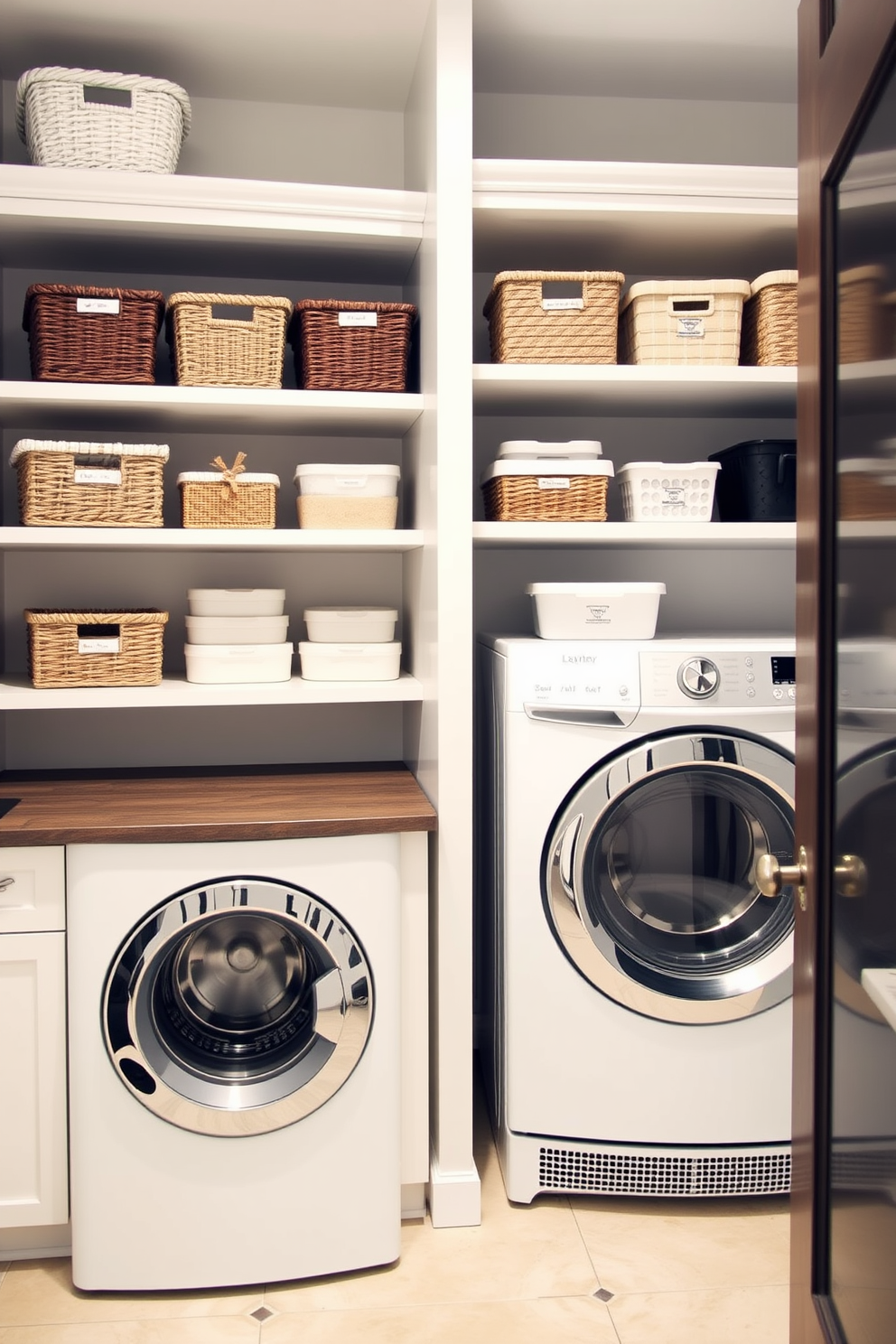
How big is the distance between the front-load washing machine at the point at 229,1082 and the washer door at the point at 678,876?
389 mm

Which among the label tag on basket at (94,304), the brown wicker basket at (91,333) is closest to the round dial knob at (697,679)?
the brown wicker basket at (91,333)

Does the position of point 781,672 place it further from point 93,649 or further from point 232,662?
point 93,649

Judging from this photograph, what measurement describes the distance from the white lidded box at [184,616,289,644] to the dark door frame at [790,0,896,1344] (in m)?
1.28

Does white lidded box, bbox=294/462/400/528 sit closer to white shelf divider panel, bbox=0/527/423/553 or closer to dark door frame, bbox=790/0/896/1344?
white shelf divider panel, bbox=0/527/423/553

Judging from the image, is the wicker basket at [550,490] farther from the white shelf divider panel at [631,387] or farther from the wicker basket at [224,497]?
the wicker basket at [224,497]

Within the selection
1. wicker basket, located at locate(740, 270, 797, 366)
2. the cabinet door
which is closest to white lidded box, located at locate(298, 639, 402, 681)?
the cabinet door

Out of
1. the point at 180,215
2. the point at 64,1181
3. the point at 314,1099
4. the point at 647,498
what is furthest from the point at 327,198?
the point at 64,1181

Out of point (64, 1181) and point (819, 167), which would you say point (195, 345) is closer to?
point (819, 167)

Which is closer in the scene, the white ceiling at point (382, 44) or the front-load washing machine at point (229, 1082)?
the front-load washing machine at point (229, 1082)

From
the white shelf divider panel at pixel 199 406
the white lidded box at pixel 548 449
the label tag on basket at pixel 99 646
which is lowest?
the label tag on basket at pixel 99 646

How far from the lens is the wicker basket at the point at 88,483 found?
6.80 feet

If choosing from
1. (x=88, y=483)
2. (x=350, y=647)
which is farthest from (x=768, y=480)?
(x=88, y=483)

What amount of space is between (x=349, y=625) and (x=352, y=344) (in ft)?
1.93

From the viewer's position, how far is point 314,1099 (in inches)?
76.7
